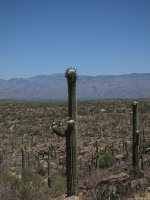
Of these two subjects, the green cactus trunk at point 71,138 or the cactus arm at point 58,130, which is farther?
the green cactus trunk at point 71,138

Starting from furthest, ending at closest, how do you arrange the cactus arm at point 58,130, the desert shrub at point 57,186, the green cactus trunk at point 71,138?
1. the desert shrub at point 57,186
2. the green cactus trunk at point 71,138
3. the cactus arm at point 58,130

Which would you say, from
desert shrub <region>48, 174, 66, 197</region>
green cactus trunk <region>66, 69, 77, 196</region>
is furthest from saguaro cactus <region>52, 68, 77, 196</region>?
desert shrub <region>48, 174, 66, 197</region>

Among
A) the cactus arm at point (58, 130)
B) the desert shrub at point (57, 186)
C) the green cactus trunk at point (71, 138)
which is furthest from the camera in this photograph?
the desert shrub at point (57, 186)

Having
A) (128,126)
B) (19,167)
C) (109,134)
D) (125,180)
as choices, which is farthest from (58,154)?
(125,180)

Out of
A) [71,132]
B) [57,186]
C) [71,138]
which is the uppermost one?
[71,132]

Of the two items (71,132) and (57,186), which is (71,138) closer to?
(71,132)

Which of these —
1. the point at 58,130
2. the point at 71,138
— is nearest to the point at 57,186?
the point at 71,138

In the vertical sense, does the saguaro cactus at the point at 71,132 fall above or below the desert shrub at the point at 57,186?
above

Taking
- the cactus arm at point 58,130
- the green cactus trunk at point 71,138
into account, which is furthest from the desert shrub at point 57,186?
the cactus arm at point 58,130

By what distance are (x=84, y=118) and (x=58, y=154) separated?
2123 centimetres

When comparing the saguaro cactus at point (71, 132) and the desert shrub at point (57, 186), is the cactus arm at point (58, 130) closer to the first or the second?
the saguaro cactus at point (71, 132)

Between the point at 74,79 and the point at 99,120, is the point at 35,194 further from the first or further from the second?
the point at 99,120

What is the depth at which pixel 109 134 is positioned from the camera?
39219 mm

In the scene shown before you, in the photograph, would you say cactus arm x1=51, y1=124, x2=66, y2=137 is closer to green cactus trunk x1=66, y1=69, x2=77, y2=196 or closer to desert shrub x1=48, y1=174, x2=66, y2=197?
green cactus trunk x1=66, y1=69, x2=77, y2=196
